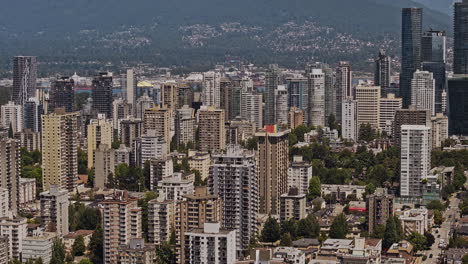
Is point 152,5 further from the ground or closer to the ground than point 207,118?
further from the ground

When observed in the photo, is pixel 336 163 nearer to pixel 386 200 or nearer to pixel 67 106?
pixel 386 200

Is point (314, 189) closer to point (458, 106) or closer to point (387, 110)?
point (387, 110)

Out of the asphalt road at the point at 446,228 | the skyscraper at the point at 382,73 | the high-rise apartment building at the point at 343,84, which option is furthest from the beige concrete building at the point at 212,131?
the skyscraper at the point at 382,73

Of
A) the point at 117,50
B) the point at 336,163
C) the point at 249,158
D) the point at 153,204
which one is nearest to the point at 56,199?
the point at 153,204

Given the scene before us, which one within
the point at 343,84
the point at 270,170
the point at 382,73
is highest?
the point at 382,73

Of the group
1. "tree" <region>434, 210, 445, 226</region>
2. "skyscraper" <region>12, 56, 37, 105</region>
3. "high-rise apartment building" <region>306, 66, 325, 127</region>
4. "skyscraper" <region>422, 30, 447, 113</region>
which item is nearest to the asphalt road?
"tree" <region>434, 210, 445, 226</region>

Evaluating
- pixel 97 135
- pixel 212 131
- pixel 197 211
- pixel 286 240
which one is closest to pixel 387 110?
pixel 212 131
